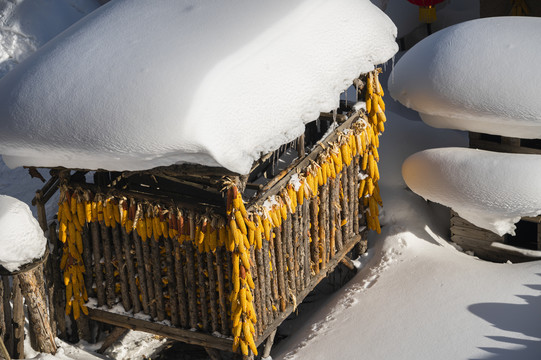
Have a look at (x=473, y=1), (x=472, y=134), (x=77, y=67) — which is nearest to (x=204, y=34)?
(x=77, y=67)

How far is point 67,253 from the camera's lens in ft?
30.1

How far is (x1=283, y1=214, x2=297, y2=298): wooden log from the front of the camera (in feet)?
29.9

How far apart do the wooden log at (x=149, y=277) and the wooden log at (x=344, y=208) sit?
2529 millimetres

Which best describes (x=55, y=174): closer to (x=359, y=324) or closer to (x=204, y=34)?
(x=204, y=34)

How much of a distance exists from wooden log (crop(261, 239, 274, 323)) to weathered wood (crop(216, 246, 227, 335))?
1.51 feet

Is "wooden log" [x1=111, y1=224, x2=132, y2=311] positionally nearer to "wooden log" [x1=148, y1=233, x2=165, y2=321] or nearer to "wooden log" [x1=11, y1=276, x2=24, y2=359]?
"wooden log" [x1=148, y1=233, x2=165, y2=321]

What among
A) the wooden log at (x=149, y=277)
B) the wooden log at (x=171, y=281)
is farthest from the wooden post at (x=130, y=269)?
the wooden log at (x=171, y=281)

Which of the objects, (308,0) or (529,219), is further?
(529,219)

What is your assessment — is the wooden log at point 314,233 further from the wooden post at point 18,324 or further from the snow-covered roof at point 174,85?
the wooden post at point 18,324

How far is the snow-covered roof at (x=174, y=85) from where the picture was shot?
743 centimetres

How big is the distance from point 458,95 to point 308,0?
276 cm

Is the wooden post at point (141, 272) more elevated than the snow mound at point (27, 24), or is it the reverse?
the snow mound at point (27, 24)

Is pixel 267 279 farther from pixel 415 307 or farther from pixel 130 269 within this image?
pixel 415 307

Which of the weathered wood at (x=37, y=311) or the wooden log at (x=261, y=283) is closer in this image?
the weathered wood at (x=37, y=311)
